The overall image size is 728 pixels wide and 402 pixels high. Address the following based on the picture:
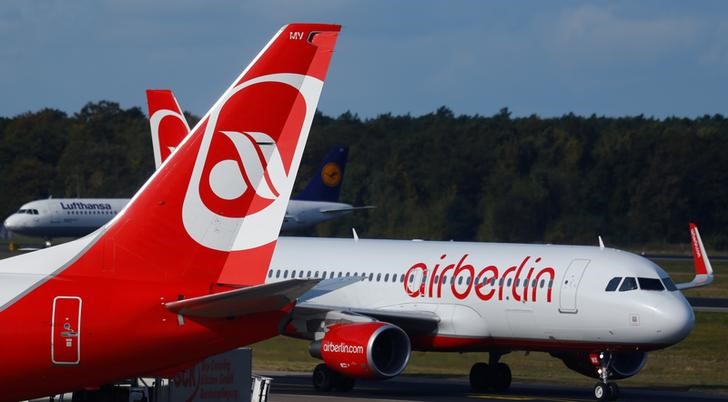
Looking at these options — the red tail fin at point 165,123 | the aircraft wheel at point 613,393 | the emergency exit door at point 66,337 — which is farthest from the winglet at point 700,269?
the emergency exit door at point 66,337

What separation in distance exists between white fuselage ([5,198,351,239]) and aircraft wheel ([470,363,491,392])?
4309cm

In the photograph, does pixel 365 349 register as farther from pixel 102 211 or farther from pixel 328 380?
pixel 102 211

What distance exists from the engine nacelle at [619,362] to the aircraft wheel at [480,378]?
4.65ft

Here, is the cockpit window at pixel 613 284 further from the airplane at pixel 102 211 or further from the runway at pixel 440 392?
the airplane at pixel 102 211

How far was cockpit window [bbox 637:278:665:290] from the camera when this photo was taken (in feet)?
81.3

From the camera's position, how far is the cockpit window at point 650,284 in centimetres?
2477

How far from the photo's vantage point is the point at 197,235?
488 inches

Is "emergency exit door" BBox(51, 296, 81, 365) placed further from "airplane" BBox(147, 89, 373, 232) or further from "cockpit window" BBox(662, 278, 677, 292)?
"airplane" BBox(147, 89, 373, 232)

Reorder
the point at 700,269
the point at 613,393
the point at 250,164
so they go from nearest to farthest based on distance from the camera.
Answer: the point at 250,164
the point at 613,393
the point at 700,269

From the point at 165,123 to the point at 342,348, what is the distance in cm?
594

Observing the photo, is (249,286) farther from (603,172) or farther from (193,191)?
(603,172)

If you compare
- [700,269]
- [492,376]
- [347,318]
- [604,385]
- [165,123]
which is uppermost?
[165,123]

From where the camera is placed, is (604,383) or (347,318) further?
(347,318)

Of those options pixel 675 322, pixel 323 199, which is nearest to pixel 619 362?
pixel 675 322
